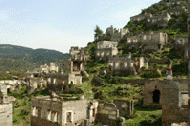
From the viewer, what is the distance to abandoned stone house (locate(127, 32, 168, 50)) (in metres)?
67.1

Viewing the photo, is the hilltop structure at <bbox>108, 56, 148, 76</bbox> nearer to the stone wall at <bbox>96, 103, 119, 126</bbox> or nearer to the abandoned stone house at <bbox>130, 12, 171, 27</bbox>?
the stone wall at <bbox>96, 103, 119, 126</bbox>

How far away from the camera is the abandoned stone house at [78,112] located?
120 feet

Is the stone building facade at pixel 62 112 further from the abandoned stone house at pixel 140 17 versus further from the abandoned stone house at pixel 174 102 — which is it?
the abandoned stone house at pixel 140 17

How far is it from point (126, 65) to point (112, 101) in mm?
17385

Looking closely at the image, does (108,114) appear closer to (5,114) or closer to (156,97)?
(156,97)

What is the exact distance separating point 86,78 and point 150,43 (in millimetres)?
15449

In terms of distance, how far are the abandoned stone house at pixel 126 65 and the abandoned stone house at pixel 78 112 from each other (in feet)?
58.7

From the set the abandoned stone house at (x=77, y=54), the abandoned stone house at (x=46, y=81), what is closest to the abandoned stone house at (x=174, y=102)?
the abandoned stone house at (x=46, y=81)

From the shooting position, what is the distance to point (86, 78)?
58094 millimetres

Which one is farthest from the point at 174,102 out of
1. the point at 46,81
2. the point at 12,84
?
the point at 12,84

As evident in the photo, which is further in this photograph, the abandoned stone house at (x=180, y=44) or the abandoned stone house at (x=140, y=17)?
the abandoned stone house at (x=140, y=17)

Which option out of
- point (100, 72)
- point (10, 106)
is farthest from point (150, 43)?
point (10, 106)

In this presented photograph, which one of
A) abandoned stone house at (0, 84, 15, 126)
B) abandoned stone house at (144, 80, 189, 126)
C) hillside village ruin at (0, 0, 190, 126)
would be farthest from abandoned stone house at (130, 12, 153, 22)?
abandoned stone house at (0, 84, 15, 126)

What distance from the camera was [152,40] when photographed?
6806 centimetres
